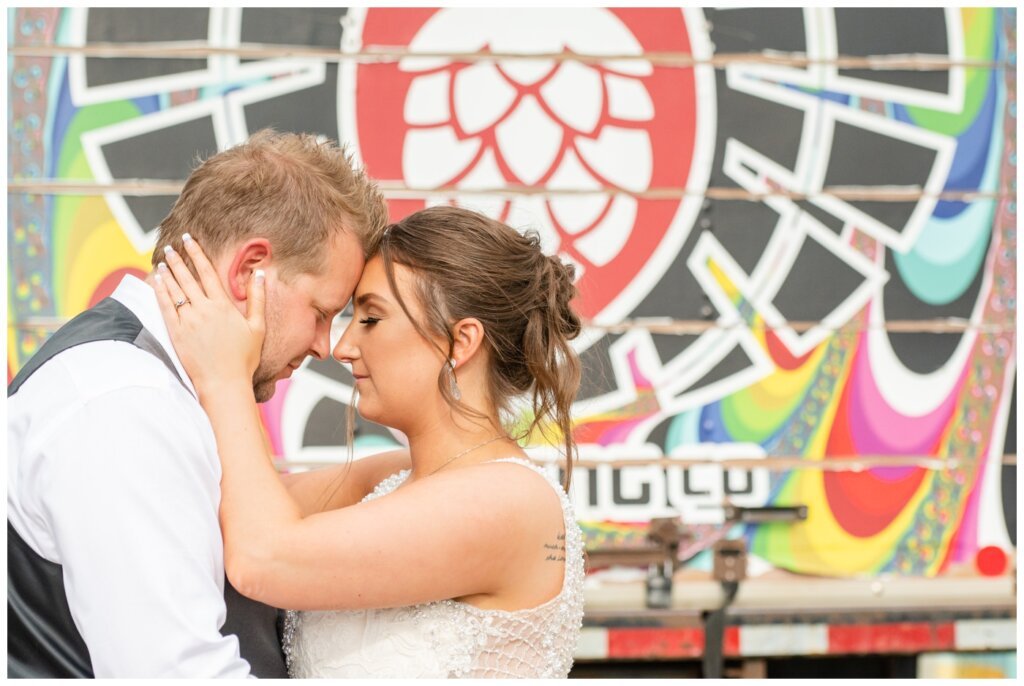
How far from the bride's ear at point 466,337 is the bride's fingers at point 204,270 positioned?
1.39 feet

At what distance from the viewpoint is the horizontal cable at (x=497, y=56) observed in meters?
3.20

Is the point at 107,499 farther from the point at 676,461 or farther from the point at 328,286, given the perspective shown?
the point at 676,461

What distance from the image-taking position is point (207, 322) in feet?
5.45

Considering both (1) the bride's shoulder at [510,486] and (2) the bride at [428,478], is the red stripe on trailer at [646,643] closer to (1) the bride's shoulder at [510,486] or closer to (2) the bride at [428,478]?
(2) the bride at [428,478]

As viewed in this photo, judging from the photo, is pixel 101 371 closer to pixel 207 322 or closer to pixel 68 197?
pixel 207 322

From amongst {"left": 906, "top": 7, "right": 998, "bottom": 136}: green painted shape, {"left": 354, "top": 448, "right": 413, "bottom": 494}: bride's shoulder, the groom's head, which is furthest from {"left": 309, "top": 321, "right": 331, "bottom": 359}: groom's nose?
{"left": 906, "top": 7, "right": 998, "bottom": 136}: green painted shape

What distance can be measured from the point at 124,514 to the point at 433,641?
620 mm

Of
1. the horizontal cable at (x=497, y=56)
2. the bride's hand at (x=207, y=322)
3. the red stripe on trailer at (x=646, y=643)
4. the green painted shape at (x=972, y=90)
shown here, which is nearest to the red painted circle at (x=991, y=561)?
the red stripe on trailer at (x=646, y=643)

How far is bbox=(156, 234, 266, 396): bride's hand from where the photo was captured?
1.64 m

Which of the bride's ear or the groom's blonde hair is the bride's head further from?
the groom's blonde hair

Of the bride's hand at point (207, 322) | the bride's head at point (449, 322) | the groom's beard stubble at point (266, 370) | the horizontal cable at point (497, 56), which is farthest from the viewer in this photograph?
the horizontal cable at point (497, 56)

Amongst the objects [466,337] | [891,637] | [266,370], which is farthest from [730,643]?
[266,370]

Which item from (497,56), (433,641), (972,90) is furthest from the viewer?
(972,90)

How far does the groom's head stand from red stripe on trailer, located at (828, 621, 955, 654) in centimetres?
199
